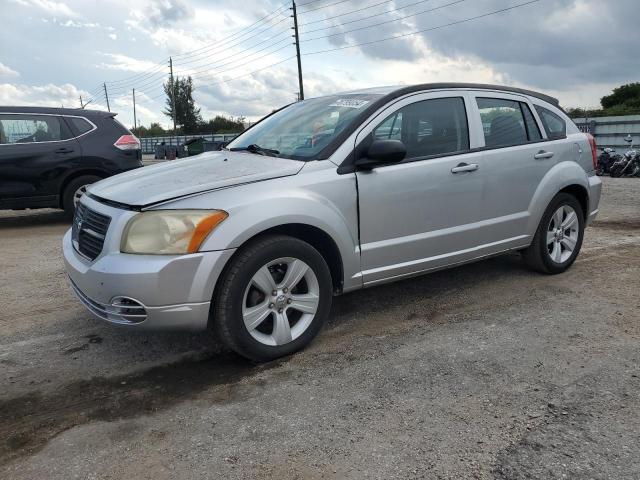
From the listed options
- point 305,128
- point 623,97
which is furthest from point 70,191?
point 623,97

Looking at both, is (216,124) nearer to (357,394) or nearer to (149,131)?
(149,131)

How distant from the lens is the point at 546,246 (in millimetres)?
4789

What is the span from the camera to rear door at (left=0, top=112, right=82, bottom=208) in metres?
7.46

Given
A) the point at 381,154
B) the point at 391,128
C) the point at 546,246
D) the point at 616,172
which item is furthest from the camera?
the point at 616,172

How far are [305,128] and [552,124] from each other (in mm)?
2425

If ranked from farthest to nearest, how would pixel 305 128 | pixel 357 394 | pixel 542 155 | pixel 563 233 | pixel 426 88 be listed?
pixel 563 233
pixel 542 155
pixel 426 88
pixel 305 128
pixel 357 394

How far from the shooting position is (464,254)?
4.18m

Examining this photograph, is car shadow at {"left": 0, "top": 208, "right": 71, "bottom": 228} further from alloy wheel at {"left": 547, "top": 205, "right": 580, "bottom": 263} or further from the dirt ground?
alloy wheel at {"left": 547, "top": 205, "right": 580, "bottom": 263}

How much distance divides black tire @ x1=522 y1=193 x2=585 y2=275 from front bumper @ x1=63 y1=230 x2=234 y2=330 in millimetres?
3026

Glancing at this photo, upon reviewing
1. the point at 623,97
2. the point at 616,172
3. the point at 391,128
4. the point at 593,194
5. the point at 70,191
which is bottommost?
the point at 616,172

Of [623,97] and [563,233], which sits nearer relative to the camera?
[563,233]

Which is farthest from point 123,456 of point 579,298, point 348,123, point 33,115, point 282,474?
point 33,115

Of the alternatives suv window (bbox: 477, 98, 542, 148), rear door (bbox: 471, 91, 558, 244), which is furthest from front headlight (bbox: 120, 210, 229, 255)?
suv window (bbox: 477, 98, 542, 148)

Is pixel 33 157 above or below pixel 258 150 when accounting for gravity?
above
